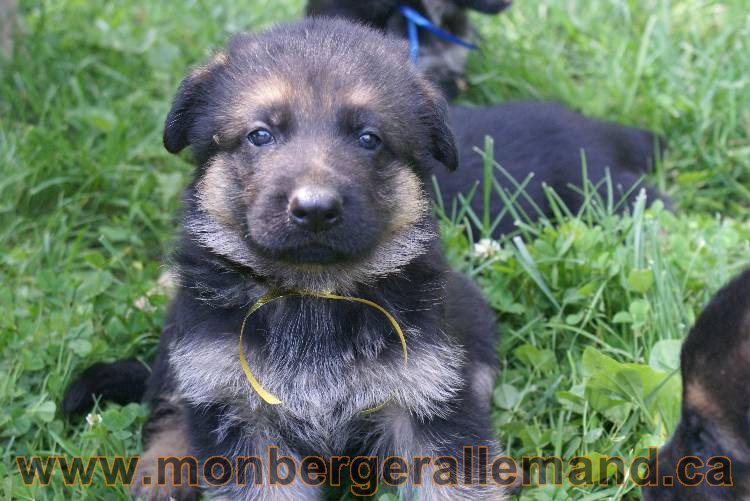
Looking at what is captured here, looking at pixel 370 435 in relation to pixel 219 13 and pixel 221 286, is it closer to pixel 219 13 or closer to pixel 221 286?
pixel 221 286

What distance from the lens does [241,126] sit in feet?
9.95

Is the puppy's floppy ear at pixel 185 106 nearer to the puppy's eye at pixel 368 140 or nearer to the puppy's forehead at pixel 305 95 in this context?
the puppy's forehead at pixel 305 95

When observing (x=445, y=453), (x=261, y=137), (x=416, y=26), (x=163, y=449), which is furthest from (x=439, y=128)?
(x=416, y=26)

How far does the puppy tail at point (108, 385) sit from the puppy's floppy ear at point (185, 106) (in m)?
1.01

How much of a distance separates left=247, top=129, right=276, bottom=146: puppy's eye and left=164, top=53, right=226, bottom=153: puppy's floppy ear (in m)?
0.29

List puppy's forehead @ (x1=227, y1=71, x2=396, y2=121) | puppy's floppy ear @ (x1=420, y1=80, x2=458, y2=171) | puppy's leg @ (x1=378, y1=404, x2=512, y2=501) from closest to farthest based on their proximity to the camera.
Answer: puppy's forehead @ (x1=227, y1=71, x2=396, y2=121) → puppy's leg @ (x1=378, y1=404, x2=512, y2=501) → puppy's floppy ear @ (x1=420, y1=80, x2=458, y2=171)

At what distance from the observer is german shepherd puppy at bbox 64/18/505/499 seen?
299cm

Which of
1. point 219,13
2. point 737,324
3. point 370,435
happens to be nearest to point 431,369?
point 370,435

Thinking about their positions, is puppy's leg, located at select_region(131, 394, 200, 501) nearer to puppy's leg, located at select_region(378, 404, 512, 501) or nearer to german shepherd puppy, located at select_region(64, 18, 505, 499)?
german shepherd puppy, located at select_region(64, 18, 505, 499)

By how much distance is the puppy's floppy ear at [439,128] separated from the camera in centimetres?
323

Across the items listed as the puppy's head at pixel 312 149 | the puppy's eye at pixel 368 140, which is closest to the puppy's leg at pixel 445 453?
the puppy's head at pixel 312 149

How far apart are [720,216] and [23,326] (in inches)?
130

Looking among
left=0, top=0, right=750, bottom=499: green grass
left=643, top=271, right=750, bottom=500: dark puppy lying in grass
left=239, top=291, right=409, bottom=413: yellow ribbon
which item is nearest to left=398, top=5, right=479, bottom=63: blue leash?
left=0, top=0, right=750, bottom=499: green grass

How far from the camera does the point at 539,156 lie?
4.65 m
